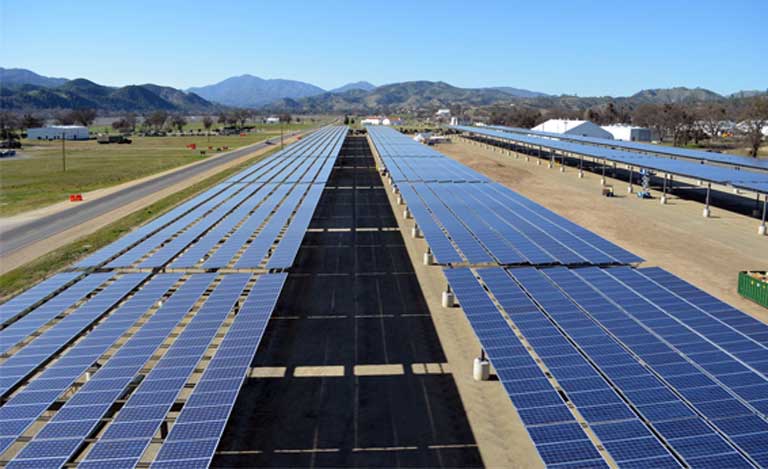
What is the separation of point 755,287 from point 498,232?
16.5 m

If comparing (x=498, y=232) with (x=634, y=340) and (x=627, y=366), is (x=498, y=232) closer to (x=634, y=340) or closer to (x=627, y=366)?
(x=634, y=340)

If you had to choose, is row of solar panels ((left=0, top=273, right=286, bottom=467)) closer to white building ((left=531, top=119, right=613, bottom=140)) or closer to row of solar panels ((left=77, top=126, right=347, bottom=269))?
row of solar panels ((left=77, top=126, right=347, bottom=269))

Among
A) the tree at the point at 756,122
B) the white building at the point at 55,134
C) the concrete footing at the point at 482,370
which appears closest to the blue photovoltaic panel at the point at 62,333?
the concrete footing at the point at 482,370

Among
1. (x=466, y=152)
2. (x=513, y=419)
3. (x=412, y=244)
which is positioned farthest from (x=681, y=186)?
(x=513, y=419)

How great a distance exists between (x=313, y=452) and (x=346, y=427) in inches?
68.8

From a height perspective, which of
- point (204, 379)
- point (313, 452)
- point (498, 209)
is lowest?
point (313, 452)

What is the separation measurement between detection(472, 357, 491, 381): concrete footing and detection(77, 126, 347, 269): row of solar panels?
600 inches

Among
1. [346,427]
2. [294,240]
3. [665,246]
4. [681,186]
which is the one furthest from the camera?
[681,186]

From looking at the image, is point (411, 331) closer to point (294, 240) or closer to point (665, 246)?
point (294, 240)

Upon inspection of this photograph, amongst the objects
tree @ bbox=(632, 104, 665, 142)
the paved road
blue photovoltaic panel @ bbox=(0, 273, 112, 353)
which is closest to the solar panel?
blue photovoltaic panel @ bbox=(0, 273, 112, 353)

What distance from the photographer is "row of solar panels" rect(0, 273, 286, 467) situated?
15602 millimetres

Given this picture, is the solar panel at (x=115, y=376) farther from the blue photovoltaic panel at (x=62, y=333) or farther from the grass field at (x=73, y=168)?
the grass field at (x=73, y=168)

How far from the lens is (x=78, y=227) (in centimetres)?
5144

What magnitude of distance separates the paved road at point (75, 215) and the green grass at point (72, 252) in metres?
4.17
